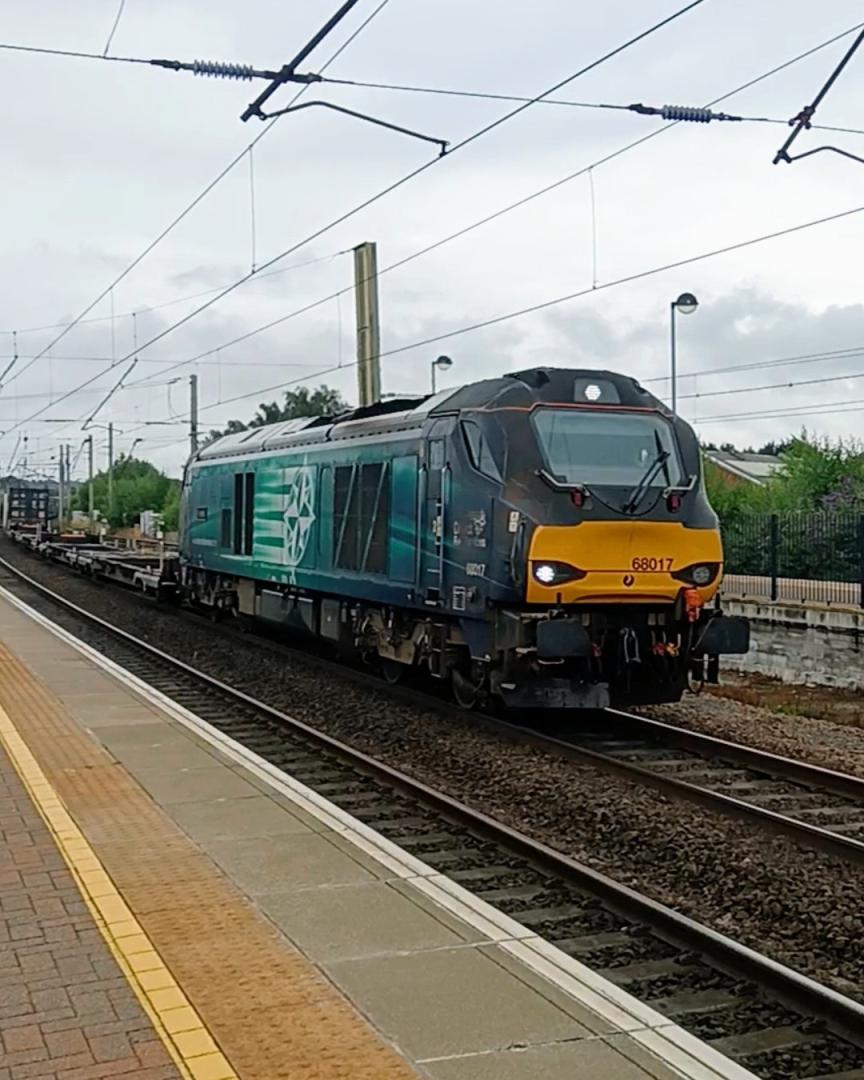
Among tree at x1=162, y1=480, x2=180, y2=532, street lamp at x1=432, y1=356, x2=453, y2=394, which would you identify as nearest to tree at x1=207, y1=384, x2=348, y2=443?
tree at x1=162, y1=480, x2=180, y2=532

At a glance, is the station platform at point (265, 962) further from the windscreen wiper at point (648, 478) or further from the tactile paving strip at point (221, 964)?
the windscreen wiper at point (648, 478)

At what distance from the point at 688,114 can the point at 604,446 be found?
10.6 feet

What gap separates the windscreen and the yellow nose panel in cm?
49

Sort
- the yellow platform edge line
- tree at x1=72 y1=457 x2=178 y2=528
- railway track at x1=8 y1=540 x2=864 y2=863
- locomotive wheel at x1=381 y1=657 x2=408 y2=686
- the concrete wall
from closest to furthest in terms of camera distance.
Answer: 1. the yellow platform edge line
2. railway track at x1=8 y1=540 x2=864 y2=863
3. locomotive wheel at x1=381 y1=657 x2=408 y2=686
4. the concrete wall
5. tree at x1=72 y1=457 x2=178 y2=528

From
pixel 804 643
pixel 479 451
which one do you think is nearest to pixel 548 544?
pixel 479 451

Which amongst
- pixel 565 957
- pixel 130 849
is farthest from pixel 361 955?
pixel 130 849

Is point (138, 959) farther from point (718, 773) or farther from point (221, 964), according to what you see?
point (718, 773)

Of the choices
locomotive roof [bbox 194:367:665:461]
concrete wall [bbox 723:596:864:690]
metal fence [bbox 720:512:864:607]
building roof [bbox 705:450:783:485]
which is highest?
building roof [bbox 705:450:783:485]

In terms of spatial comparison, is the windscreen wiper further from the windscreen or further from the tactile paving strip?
the tactile paving strip

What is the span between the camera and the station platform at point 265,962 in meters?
4.53

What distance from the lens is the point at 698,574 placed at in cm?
1259

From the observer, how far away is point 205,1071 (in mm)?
4352

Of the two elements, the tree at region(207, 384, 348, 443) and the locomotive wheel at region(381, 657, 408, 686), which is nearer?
the locomotive wheel at region(381, 657, 408, 686)

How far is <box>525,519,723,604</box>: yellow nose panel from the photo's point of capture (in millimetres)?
11820
